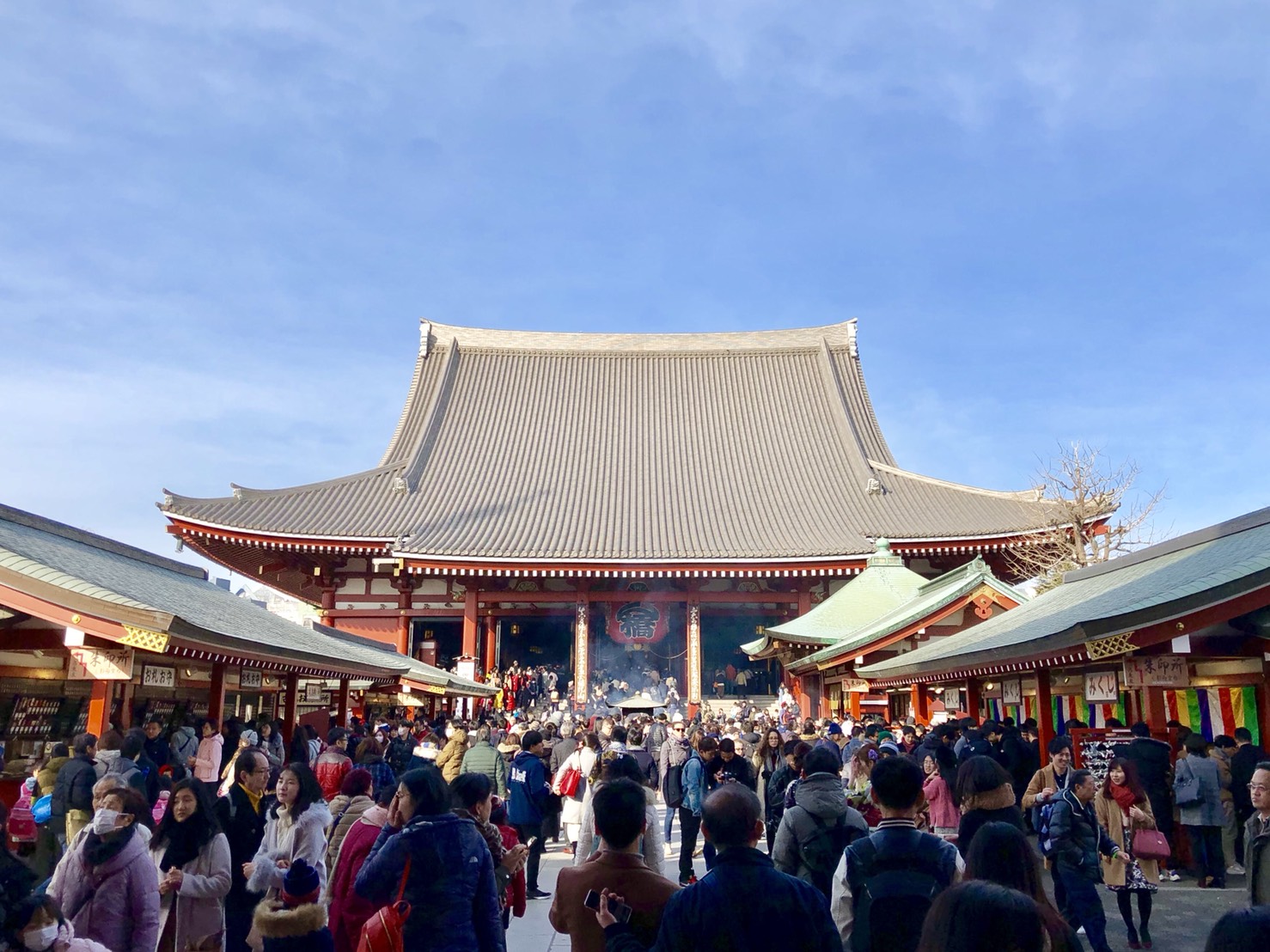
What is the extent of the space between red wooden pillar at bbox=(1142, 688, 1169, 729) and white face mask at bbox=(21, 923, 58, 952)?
912cm

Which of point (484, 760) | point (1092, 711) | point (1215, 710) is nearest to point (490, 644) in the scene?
point (484, 760)

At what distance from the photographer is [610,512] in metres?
30.1

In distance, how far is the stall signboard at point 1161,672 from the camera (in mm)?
9469

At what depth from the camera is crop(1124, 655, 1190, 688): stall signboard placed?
31.1 feet

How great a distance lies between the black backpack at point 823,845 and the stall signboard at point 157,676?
363 inches

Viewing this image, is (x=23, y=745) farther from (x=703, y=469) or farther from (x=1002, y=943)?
(x=703, y=469)

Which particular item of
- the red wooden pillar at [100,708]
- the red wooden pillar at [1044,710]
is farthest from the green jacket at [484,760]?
the red wooden pillar at [1044,710]

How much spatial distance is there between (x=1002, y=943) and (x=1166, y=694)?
406 inches

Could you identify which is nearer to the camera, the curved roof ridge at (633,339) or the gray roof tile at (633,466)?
the gray roof tile at (633,466)

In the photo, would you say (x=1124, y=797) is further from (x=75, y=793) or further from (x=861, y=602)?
(x=861, y=602)

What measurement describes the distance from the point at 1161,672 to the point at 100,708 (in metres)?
10.1

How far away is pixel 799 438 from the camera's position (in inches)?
1366

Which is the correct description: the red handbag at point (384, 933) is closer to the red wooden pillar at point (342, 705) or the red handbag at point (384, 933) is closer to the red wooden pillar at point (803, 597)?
the red wooden pillar at point (342, 705)

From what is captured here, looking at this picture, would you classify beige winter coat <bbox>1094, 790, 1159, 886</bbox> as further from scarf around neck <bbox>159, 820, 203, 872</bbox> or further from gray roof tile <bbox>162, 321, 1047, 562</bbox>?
gray roof tile <bbox>162, 321, 1047, 562</bbox>
